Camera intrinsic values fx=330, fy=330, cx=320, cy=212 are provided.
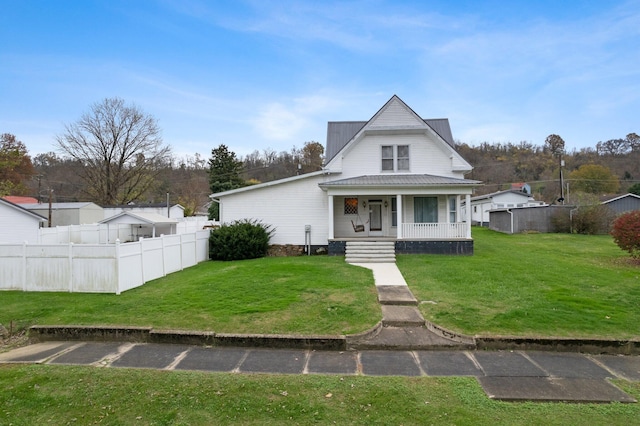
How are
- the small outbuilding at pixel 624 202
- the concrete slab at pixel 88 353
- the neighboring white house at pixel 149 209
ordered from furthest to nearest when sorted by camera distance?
1. the neighboring white house at pixel 149 209
2. the small outbuilding at pixel 624 202
3. the concrete slab at pixel 88 353

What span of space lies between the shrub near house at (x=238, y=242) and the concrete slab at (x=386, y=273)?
5.17m

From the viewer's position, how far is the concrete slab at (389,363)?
4785mm

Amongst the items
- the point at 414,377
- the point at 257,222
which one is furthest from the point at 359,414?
the point at 257,222

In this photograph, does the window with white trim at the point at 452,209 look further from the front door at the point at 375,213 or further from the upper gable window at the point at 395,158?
the front door at the point at 375,213

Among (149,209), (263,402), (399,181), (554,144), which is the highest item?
(554,144)

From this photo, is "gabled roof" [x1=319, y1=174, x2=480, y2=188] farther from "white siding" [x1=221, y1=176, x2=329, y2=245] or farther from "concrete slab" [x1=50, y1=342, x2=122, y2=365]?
"concrete slab" [x1=50, y1=342, x2=122, y2=365]

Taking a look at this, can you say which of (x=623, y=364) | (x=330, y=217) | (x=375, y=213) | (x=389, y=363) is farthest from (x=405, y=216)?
(x=389, y=363)

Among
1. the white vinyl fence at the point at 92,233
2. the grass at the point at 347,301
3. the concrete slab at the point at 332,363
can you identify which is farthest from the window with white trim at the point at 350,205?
the concrete slab at the point at 332,363

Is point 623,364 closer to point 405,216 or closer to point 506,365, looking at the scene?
point 506,365

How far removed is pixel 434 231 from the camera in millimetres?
15852

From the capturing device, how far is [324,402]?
3.92 metres

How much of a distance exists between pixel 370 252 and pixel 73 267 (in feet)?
34.9

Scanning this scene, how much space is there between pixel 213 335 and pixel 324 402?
2824 mm

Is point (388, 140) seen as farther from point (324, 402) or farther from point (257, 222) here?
point (324, 402)
